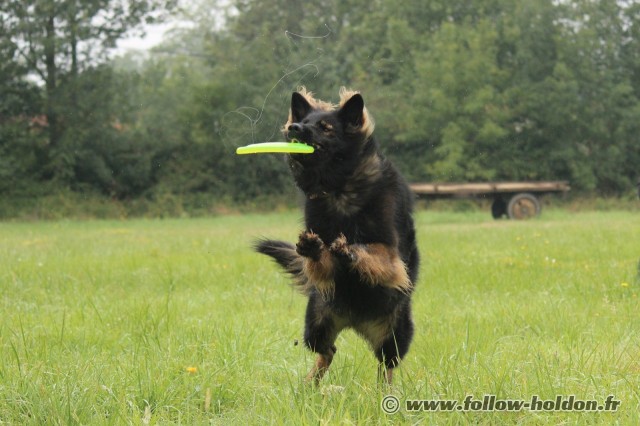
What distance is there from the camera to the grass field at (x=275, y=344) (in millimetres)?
3469

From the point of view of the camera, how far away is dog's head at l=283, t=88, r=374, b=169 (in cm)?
407

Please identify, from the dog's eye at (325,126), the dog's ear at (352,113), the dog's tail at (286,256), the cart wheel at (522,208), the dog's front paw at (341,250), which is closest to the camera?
the dog's front paw at (341,250)

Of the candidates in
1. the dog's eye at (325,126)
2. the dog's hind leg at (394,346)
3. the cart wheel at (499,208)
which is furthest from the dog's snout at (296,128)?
the cart wheel at (499,208)

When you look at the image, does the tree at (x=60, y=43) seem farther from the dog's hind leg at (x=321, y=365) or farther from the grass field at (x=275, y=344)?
the dog's hind leg at (x=321, y=365)

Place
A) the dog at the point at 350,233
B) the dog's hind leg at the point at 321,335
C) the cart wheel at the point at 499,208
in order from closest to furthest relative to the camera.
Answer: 1. the dog at the point at 350,233
2. the dog's hind leg at the point at 321,335
3. the cart wheel at the point at 499,208

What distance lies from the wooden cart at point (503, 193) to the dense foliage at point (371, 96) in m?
7.38

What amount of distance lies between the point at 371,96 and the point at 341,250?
3044 cm

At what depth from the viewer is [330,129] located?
4191 millimetres

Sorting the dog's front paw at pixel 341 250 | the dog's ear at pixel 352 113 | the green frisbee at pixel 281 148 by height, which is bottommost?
the dog's front paw at pixel 341 250

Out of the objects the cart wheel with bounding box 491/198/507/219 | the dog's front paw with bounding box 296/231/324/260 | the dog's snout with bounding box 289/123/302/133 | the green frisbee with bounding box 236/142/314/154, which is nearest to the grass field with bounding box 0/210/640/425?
the dog's front paw with bounding box 296/231/324/260

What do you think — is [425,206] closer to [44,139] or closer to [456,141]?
[456,141]

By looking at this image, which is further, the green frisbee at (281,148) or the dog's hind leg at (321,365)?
the dog's hind leg at (321,365)

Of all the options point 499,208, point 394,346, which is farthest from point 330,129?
point 499,208

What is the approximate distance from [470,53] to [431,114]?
3.58 meters
